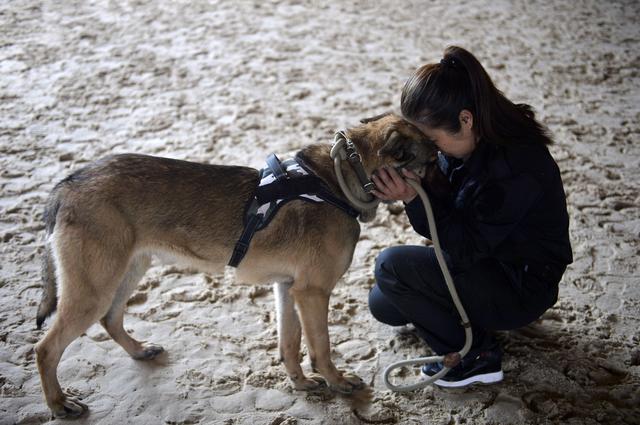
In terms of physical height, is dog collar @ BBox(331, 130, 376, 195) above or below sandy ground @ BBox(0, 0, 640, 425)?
above

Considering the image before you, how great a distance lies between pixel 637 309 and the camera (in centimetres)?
402

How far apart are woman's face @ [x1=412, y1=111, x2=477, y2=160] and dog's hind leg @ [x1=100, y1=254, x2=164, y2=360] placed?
1.67m

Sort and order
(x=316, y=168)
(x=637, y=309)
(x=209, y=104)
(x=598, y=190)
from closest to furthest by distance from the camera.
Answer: (x=316, y=168) → (x=637, y=309) → (x=598, y=190) → (x=209, y=104)

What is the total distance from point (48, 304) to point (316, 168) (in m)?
1.58

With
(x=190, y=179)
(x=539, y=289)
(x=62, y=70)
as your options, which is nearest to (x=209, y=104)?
(x=62, y=70)

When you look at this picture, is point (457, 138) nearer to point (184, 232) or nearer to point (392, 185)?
point (392, 185)

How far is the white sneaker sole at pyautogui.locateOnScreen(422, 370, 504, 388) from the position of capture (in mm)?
3447

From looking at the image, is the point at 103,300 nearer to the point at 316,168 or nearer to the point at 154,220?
the point at 154,220

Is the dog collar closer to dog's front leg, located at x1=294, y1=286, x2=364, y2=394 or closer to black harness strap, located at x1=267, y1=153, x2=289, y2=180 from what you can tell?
black harness strap, located at x1=267, y1=153, x2=289, y2=180

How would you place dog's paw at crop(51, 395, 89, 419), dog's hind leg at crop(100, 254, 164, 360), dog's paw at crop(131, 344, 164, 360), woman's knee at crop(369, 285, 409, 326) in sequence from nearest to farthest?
1. dog's paw at crop(51, 395, 89, 419)
2. dog's hind leg at crop(100, 254, 164, 360)
3. dog's paw at crop(131, 344, 164, 360)
4. woman's knee at crop(369, 285, 409, 326)

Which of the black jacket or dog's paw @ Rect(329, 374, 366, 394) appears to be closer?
the black jacket

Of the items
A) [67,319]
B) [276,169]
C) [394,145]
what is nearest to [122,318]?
[67,319]

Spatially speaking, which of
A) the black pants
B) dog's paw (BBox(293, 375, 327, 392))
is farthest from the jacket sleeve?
dog's paw (BBox(293, 375, 327, 392))

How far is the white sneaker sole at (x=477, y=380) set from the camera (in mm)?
3447
